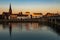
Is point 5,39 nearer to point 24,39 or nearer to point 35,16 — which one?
point 24,39

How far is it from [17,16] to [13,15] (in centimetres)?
380

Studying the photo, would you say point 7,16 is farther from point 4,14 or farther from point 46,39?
point 46,39

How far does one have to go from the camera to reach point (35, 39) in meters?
30.2

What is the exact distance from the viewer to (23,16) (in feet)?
461

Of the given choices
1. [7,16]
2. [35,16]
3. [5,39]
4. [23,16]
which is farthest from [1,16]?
[5,39]

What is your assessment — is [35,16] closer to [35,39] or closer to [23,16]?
[23,16]

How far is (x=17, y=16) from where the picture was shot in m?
140

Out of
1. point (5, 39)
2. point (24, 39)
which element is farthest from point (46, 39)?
point (5, 39)

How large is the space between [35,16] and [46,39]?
113 meters

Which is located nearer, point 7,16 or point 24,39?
point 24,39

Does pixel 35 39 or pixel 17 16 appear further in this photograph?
pixel 17 16

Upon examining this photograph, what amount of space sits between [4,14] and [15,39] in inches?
4554

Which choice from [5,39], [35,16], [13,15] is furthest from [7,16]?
[5,39]

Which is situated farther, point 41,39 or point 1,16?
point 1,16
